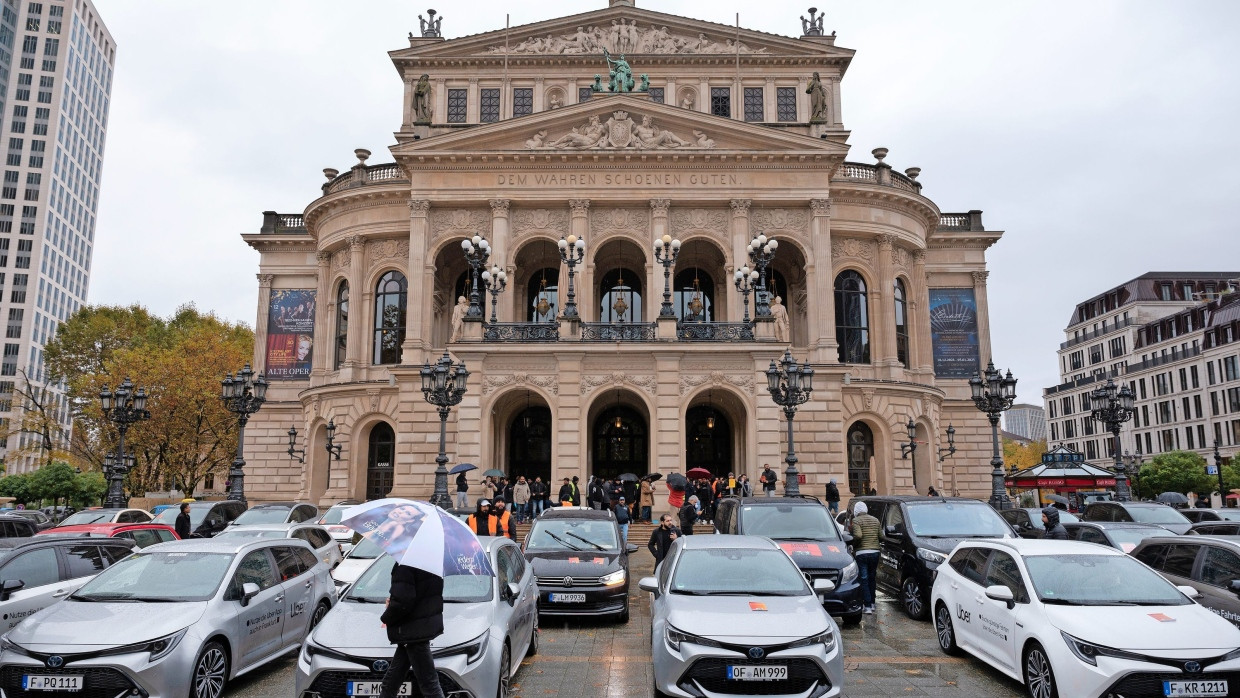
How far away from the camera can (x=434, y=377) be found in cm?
2195

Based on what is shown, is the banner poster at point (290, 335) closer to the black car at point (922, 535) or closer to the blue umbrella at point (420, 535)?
the black car at point (922, 535)

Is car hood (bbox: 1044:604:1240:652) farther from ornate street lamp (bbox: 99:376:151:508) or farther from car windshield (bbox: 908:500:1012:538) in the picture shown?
ornate street lamp (bbox: 99:376:151:508)

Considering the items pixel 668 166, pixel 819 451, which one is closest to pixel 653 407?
pixel 819 451

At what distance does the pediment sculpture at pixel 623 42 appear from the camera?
44.2 m

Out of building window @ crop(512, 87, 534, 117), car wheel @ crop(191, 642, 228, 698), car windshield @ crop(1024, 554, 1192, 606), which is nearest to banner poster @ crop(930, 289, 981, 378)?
building window @ crop(512, 87, 534, 117)

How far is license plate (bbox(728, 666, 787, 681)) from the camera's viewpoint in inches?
276

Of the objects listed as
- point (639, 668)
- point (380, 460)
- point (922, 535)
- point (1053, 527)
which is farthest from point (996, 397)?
point (380, 460)

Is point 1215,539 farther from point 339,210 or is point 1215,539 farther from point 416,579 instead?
point 339,210

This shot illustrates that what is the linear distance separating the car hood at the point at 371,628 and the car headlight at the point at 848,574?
20.0ft

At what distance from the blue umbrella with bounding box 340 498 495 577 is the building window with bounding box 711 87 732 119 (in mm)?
41173

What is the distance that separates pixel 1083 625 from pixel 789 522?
19.5 feet

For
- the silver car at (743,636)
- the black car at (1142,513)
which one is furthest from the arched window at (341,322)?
the silver car at (743,636)

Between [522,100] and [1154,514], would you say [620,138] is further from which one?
[1154,514]

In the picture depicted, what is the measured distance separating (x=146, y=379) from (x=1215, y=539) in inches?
1902
